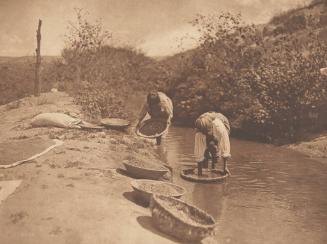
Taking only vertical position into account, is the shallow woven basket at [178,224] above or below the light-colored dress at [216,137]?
below

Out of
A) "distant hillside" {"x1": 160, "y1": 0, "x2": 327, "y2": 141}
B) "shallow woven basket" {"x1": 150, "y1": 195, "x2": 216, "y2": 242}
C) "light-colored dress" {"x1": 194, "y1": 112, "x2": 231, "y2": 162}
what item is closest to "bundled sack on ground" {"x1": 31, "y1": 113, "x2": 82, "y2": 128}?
"light-colored dress" {"x1": 194, "y1": 112, "x2": 231, "y2": 162}

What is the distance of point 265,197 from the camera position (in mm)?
9188

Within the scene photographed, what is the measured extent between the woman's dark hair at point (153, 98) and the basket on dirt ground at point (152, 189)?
496 cm

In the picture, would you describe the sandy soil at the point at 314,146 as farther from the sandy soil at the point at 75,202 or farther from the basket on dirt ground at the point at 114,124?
the sandy soil at the point at 75,202

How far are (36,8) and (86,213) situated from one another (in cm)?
1509

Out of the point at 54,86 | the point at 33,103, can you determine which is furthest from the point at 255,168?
the point at 54,86

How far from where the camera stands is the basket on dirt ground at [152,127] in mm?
12836

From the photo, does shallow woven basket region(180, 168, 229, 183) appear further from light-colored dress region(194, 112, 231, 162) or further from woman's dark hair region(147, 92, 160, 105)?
woman's dark hair region(147, 92, 160, 105)

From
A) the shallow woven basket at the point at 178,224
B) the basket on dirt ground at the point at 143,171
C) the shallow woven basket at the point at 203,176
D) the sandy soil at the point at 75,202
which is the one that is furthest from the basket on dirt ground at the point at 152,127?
the shallow woven basket at the point at 178,224

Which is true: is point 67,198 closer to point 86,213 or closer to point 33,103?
point 86,213

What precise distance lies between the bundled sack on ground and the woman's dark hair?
6.25 feet

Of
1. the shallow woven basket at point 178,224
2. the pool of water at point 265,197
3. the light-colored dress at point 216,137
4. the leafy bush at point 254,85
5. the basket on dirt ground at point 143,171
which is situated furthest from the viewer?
the leafy bush at point 254,85

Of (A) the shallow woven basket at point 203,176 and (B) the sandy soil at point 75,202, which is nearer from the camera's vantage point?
(B) the sandy soil at point 75,202

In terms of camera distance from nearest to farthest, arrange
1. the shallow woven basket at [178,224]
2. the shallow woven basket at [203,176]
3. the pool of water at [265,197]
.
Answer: the shallow woven basket at [178,224] → the pool of water at [265,197] → the shallow woven basket at [203,176]
